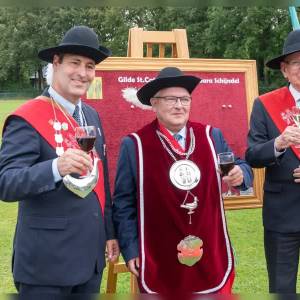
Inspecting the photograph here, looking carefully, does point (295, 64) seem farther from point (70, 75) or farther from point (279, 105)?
point (70, 75)

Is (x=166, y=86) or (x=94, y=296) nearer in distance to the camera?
(x=94, y=296)

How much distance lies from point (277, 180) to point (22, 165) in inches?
67.0

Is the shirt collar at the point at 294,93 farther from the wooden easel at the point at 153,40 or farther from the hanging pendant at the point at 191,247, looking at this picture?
the wooden easel at the point at 153,40

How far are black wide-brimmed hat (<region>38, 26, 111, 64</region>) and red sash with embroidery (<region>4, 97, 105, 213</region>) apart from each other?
238mm

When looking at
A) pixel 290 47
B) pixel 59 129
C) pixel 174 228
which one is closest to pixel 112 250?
pixel 174 228

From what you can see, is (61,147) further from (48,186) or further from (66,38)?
(66,38)

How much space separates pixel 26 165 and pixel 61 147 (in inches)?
9.4

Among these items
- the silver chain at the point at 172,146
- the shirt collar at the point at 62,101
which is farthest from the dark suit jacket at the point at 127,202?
the shirt collar at the point at 62,101

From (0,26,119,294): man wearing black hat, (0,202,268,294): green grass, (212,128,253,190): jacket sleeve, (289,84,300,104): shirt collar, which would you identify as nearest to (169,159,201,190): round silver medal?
(212,128,253,190): jacket sleeve

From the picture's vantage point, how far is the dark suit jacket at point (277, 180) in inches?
120

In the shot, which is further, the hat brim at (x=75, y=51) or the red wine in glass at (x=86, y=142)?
the hat brim at (x=75, y=51)

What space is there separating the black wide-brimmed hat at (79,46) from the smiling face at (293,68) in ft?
4.11

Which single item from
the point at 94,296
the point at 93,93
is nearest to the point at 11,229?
the point at 93,93

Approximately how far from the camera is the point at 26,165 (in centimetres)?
209
